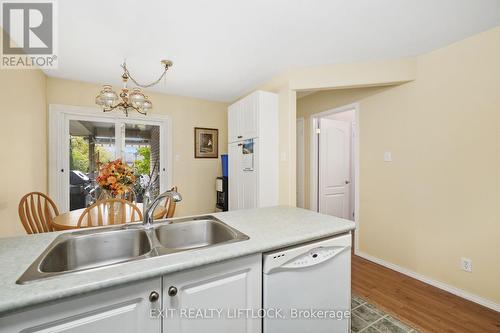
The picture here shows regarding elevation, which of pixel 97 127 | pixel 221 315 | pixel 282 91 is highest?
pixel 282 91

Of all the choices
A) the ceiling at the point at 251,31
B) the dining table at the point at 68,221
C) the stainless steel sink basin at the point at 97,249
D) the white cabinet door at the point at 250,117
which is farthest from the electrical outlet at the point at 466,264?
the dining table at the point at 68,221

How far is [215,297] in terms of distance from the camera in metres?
0.96

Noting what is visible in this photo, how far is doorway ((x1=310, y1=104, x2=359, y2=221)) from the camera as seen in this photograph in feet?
12.3

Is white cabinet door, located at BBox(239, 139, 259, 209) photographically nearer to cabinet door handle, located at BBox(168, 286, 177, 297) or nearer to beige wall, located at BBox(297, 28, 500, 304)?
beige wall, located at BBox(297, 28, 500, 304)

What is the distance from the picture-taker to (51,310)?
69 cm

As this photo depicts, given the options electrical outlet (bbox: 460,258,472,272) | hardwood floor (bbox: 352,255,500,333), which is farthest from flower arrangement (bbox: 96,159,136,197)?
electrical outlet (bbox: 460,258,472,272)

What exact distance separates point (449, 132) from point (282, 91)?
1806 millimetres

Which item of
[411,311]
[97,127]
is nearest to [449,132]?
[411,311]

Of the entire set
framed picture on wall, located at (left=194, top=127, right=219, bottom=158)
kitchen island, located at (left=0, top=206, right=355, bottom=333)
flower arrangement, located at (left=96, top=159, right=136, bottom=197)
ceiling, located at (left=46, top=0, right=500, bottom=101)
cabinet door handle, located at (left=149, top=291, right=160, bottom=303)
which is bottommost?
cabinet door handle, located at (left=149, top=291, right=160, bottom=303)

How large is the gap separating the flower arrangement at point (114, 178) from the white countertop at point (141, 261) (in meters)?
0.81

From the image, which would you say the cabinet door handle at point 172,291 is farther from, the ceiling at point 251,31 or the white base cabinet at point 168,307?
the ceiling at point 251,31

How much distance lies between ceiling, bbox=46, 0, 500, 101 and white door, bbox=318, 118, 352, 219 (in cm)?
147

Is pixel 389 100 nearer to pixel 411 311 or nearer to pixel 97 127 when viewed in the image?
pixel 411 311

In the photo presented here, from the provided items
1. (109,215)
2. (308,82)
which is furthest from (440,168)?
(109,215)
